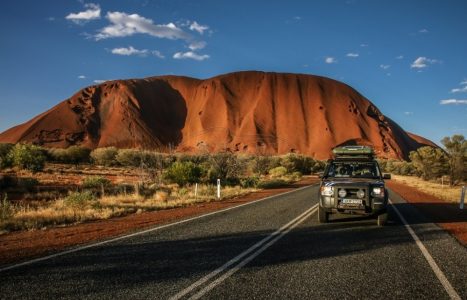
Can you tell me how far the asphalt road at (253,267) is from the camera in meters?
5.04

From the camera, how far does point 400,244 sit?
8.26 m

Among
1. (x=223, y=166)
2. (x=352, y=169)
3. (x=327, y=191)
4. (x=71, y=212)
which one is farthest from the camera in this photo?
(x=223, y=166)

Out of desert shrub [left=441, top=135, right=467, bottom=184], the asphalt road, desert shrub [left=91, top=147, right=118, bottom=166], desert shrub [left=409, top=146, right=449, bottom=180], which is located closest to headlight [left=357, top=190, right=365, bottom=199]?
the asphalt road

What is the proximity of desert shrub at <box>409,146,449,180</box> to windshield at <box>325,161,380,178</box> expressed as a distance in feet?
139

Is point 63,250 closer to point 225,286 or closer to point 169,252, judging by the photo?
point 169,252

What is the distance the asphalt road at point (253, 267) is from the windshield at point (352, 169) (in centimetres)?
229

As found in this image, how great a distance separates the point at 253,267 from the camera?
618 centimetres

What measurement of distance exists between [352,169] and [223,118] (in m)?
90.9

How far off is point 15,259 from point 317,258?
527 centimetres

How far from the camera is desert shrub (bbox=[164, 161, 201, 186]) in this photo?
27.8m

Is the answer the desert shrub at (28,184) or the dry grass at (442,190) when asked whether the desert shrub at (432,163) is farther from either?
the desert shrub at (28,184)

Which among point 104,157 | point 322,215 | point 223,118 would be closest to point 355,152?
point 322,215

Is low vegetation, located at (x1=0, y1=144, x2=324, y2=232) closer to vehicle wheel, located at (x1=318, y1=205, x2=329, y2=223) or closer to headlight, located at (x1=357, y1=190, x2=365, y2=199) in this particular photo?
vehicle wheel, located at (x1=318, y1=205, x2=329, y2=223)

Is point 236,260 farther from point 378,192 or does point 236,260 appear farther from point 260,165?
point 260,165
